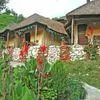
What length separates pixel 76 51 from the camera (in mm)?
23312

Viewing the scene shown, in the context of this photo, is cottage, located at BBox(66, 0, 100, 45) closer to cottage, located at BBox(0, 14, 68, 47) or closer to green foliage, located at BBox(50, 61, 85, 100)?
cottage, located at BBox(0, 14, 68, 47)

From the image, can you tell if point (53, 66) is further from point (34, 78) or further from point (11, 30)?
point (11, 30)

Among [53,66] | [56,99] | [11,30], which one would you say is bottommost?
[56,99]

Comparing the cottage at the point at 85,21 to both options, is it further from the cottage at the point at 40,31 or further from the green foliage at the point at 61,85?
the green foliage at the point at 61,85

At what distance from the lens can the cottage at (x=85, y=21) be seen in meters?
27.6

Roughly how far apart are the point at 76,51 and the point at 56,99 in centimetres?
1216

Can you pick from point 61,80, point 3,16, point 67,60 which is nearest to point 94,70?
point 67,60

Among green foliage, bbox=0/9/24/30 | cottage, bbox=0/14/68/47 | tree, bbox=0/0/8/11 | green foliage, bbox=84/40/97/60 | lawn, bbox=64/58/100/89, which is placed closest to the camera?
lawn, bbox=64/58/100/89

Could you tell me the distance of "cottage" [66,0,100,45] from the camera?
1086 inches

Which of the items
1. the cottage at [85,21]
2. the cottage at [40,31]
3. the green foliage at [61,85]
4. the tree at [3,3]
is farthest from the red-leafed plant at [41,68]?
the tree at [3,3]

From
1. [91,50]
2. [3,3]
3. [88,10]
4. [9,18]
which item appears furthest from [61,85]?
[9,18]

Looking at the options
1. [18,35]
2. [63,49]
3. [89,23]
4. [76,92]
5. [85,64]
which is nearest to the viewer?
[76,92]

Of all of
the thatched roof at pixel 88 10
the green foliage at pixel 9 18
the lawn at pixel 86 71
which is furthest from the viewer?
the green foliage at pixel 9 18

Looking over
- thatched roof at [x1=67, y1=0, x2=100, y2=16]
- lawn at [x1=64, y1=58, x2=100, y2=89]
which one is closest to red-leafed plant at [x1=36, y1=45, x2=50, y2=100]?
lawn at [x1=64, y1=58, x2=100, y2=89]
